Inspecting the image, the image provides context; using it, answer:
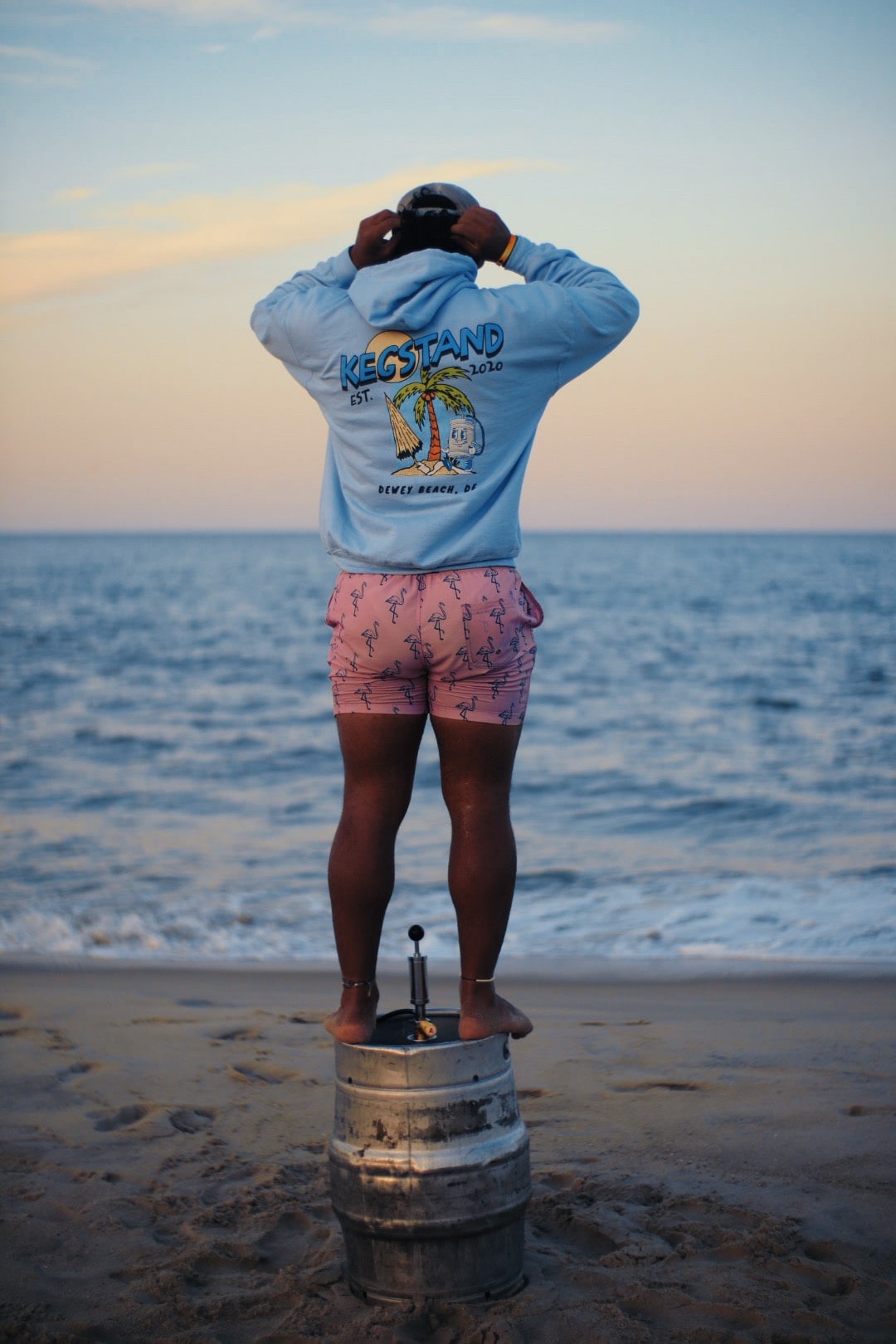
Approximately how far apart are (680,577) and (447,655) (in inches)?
1981

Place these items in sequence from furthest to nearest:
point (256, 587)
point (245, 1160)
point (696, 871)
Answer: point (256, 587)
point (696, 871)
point (245, 1160)

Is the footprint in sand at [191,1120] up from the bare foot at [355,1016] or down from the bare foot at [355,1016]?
down

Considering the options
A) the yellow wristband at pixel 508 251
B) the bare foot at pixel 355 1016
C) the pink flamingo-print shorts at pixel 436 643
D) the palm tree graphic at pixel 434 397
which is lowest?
the bare foot at pixel 355 1016

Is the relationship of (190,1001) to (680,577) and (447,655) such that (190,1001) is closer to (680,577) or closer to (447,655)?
(447,655)

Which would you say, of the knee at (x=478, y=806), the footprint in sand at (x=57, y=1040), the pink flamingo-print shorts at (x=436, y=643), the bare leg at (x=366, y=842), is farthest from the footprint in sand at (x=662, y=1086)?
the footprint in sand at (x=57, y=1040)

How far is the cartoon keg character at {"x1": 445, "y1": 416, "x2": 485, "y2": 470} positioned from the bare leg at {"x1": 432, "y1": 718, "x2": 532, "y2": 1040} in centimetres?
56

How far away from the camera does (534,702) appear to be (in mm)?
16281

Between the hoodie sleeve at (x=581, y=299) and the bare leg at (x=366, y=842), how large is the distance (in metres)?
0.88

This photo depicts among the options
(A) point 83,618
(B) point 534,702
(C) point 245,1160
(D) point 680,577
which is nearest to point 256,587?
(A) point 83,618

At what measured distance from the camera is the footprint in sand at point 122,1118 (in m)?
3.43

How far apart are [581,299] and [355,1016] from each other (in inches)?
63.4

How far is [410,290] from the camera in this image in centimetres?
255

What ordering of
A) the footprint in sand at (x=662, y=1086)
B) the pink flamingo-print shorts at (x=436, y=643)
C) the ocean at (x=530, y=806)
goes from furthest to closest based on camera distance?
the ocean at (x=530, y=806), the footprint in sand at (x=662, y=1086), the pink flamingo-print shorts at (x=436, y=643)

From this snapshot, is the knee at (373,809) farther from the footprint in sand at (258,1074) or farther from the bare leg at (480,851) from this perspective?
the footprint in sand at (258,1074)
